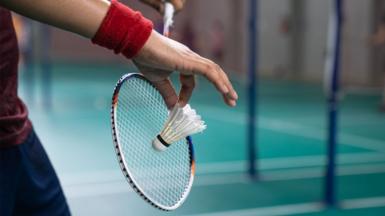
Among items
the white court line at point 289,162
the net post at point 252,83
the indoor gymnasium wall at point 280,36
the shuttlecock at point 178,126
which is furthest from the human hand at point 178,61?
the indoor gymnasium wall at point 280,36

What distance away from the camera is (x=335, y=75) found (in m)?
5.03

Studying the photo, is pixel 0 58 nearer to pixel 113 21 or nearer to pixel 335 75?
pixel 113 21

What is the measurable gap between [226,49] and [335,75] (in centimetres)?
1710

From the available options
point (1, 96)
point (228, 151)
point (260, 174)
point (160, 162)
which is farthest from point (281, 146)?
point (1, 96)

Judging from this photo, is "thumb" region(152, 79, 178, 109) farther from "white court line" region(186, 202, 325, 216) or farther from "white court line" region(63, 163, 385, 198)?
"white court line" region(63, 163, 385, 198)

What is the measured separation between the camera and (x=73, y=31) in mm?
1376

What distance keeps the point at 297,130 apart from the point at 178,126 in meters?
7.70

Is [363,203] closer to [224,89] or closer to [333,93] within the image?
[333,93]

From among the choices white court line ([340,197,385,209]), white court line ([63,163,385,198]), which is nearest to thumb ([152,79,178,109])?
white court line ([340,197,385,209])

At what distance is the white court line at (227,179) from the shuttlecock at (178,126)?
12.4ft

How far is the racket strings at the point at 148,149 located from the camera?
1980 millimetres

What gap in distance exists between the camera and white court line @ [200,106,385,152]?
26.6ft

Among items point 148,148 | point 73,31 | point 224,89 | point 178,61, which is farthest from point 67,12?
point 148,148

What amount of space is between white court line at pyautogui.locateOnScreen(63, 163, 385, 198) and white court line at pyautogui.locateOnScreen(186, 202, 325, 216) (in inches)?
33.9
